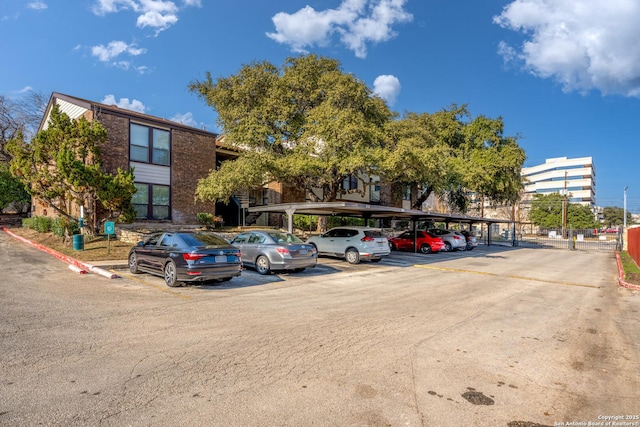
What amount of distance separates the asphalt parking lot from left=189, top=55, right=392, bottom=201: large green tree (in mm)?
10083

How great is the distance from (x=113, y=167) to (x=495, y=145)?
1262 inches

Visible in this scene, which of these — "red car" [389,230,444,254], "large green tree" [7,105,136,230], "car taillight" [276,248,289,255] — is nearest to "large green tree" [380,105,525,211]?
"red car" [389,230,444,254]

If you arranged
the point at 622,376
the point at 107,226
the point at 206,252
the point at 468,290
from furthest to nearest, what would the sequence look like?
the point at 107,226
the point at 468,290
the point at 206,252
the point at 622,376

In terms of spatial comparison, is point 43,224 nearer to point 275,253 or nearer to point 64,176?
point 64,176

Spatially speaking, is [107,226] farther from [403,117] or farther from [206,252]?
[403,117]

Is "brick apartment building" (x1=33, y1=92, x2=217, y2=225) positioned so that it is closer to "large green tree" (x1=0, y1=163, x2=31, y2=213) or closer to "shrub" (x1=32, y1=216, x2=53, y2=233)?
"shrub" (x1=32, y1=216, x2=53, y2=233)


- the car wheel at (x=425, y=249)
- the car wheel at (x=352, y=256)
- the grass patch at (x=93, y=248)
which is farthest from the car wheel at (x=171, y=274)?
the car wheel at (x=425, y=249)

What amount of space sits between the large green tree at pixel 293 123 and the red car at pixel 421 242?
598cm

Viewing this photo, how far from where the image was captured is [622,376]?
441 cm

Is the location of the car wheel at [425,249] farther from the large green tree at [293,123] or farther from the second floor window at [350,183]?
the second floor window at [350,183]

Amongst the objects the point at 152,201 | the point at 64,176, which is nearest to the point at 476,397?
the point at 64,176

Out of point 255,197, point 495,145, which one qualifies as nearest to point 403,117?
point 495,145

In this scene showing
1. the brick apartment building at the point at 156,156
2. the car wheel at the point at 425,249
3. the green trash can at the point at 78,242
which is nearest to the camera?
the green trash can at the point at 78,242

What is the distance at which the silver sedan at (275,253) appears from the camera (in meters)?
11.9
